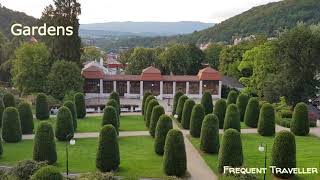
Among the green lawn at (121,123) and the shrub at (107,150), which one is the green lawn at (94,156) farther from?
the green lawn at (121,123)

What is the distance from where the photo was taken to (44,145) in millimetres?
26312

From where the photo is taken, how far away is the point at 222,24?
160 m

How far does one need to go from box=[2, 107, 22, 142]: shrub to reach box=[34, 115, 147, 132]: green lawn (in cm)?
629

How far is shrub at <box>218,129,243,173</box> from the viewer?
2472cm

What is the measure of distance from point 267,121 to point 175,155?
42.2 feet

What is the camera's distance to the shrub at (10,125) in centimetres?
3259

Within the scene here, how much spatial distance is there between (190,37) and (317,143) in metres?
137

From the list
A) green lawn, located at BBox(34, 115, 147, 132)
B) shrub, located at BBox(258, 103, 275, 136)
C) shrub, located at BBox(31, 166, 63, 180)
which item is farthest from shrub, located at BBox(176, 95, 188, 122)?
shrub, located at BBox(31, 166, 63, 180)

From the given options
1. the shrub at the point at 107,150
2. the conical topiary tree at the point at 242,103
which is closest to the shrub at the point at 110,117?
the shrub at the point at 107,150

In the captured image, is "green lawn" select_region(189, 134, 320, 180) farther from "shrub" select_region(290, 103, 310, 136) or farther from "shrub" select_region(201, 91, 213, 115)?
"shrub" select_region(201, 91, 213, 115)

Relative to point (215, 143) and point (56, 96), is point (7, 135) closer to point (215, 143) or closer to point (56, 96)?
point (215, 143)

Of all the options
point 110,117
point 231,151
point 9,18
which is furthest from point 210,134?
point 9,18

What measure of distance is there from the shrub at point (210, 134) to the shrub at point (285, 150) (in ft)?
17.7

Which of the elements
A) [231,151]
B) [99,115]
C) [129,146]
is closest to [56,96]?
[99,115]
